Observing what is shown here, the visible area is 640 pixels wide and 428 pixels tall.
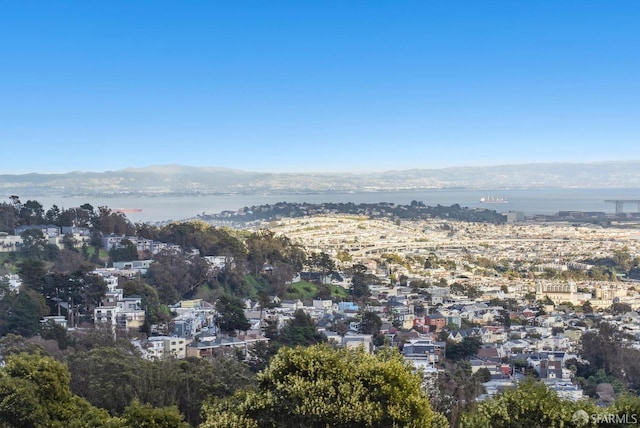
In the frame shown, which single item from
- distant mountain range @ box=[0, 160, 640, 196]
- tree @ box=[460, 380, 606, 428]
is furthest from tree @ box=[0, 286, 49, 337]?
distant mountain range @ box=[0, 160, 640, 196]

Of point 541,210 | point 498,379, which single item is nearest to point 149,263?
point 498,379

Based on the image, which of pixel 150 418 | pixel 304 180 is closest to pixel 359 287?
pixel 150 418

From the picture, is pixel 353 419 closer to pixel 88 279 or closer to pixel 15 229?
pixel 88 279

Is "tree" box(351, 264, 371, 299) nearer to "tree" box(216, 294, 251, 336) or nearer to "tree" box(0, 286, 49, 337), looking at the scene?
"tree" box(216, 294, 251, 336)

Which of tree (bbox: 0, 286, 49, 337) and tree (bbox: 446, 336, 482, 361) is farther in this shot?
tree (bbox: 446, 336, 482, 361)

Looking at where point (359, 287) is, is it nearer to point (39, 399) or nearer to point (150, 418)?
point (39, 399)

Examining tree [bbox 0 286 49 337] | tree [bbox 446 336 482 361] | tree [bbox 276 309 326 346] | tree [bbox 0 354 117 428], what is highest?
tree [bbox 0 354 117 428]

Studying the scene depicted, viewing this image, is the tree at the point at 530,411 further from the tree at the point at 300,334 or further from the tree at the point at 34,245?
the tree at the point at 34,245
